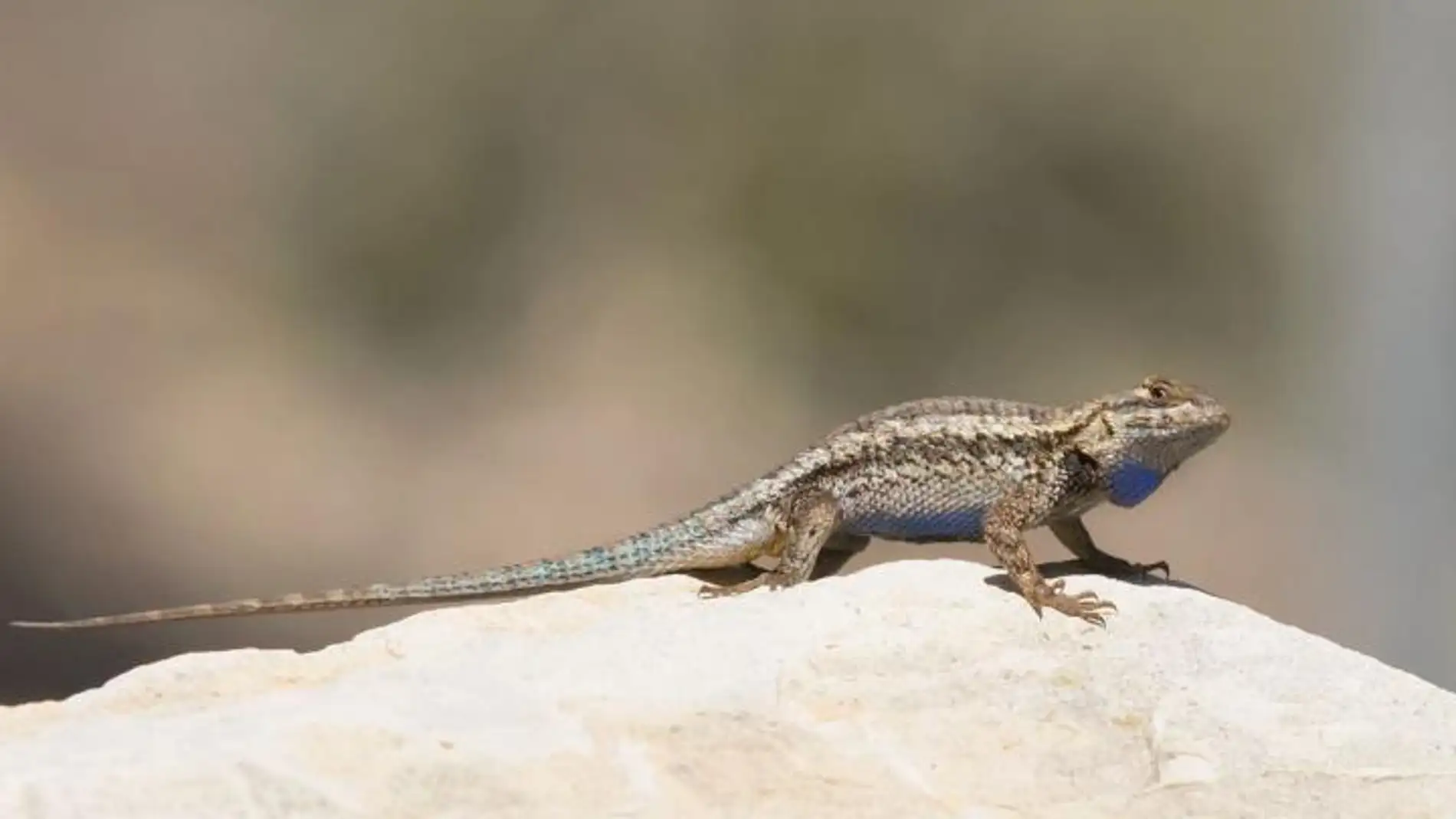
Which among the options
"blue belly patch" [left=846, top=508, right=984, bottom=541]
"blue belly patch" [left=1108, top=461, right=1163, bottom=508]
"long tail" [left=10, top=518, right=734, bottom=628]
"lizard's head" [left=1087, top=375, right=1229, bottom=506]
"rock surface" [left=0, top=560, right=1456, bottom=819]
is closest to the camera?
"rock surface" [left=0, top=560, right=1456, bottom=819]

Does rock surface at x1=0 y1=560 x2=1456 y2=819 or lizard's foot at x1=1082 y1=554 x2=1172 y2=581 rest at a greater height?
lizard's foot at x1=1082 y1=554 x2=1172 y2=581

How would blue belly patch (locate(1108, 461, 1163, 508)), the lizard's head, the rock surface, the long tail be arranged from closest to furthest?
1. the rock surface
2. the long tail
3. the lizard's head
4. blue belly patch (locate(1108, 461, 1163, 508))

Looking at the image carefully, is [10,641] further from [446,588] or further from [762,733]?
[762,733]

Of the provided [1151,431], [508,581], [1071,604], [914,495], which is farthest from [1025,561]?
[508,581]

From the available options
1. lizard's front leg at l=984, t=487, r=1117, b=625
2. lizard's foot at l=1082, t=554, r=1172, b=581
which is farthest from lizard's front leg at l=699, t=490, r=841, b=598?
lizard's foot at l=1082, t=554, r=1172, b=581

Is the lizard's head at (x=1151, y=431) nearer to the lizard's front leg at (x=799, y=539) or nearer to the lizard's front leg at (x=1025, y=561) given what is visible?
the lizard's front leg at (x=1025, y=561)

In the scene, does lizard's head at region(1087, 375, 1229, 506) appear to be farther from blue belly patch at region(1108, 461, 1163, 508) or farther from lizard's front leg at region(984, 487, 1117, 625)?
lizard's front leg at region(984, 487, 1117, 625)
